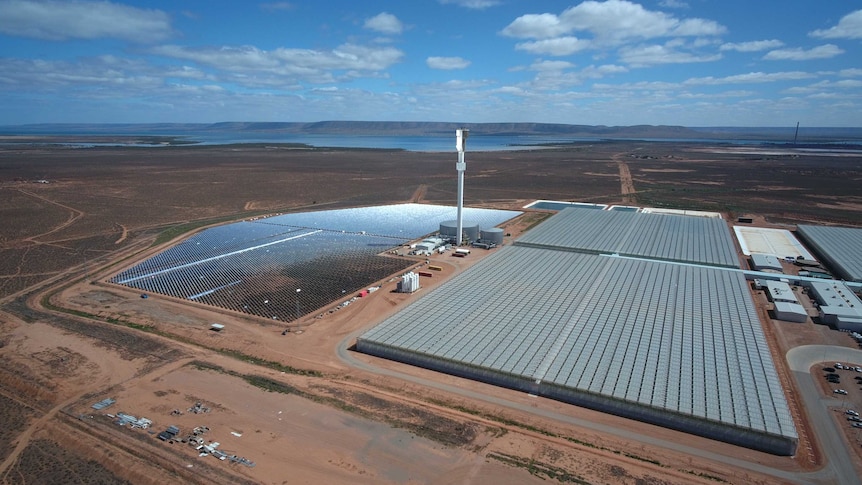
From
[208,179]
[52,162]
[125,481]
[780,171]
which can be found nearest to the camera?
[125,481]

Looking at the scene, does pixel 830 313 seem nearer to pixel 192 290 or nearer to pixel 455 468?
pixel 455 468

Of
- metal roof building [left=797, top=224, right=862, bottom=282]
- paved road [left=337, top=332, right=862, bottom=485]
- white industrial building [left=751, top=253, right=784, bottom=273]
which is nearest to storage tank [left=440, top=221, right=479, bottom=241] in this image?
paved road [left=337, top=332, right=862, bottom=485]

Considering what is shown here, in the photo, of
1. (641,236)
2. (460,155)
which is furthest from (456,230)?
(641,236)

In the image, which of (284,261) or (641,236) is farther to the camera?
(641,236)

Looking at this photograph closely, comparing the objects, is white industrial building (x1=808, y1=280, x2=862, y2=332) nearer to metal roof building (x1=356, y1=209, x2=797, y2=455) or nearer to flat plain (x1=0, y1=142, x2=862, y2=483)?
flat plain (x1=0, y1=142, x2=862, y2=483)

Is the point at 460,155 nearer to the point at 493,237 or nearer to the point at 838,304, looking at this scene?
the point at 493,237

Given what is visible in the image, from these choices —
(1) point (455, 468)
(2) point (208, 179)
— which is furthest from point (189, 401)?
(2) point (208, 179)
